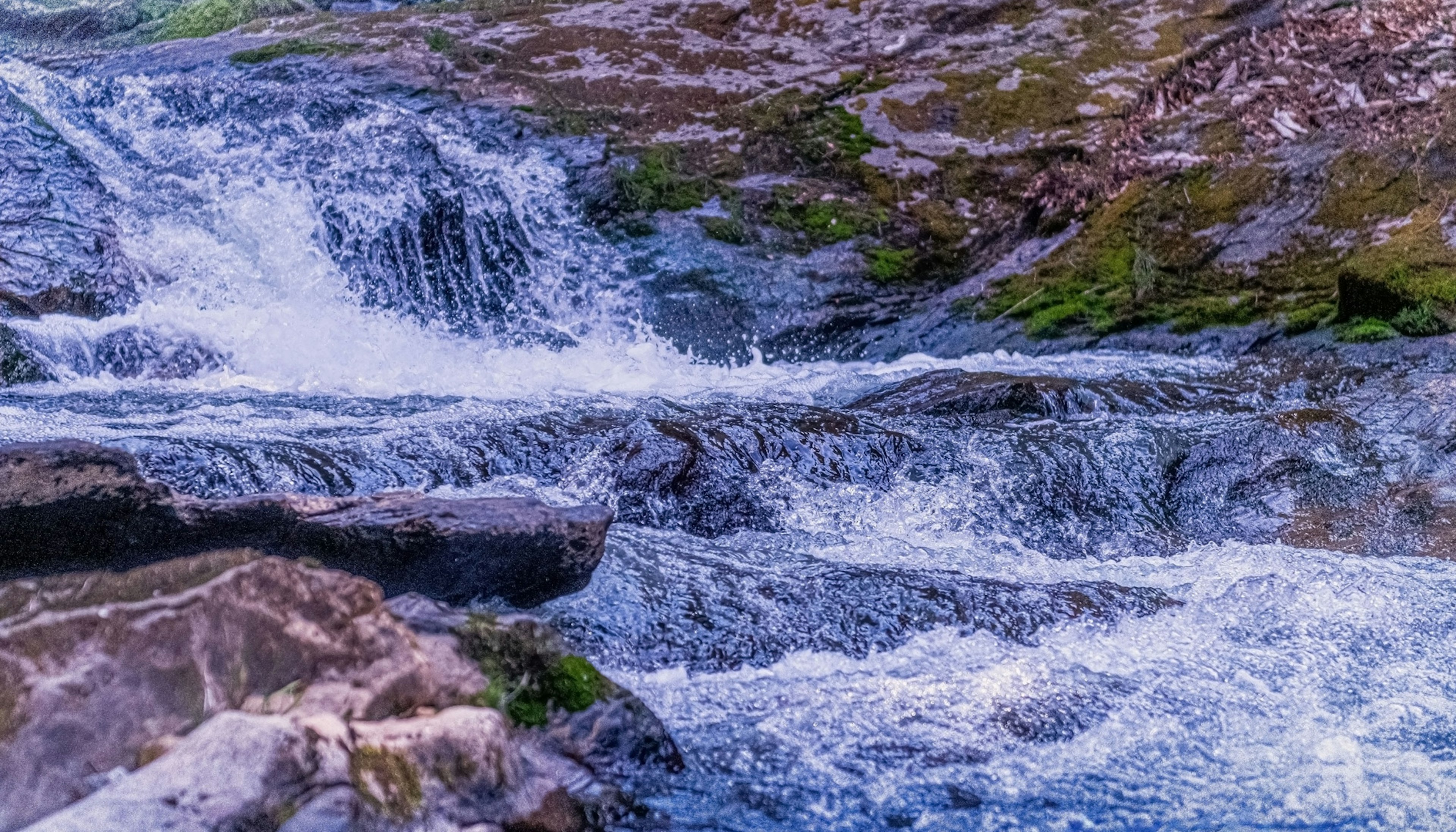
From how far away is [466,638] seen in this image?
2.35m

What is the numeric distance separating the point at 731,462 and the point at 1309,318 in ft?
14.5

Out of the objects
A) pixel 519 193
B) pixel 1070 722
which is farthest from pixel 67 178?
pixel 1070 722

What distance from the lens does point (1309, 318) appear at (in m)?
7.09

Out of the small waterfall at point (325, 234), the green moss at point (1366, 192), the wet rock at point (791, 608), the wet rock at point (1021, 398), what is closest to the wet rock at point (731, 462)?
the wet rock at point (791, 608)

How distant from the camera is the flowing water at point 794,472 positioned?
8.86ft

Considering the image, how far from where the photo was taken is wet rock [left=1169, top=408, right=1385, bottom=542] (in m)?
4.65

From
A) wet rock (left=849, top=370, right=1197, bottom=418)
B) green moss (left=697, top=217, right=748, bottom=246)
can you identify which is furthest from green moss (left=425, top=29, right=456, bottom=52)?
wet rock (left=849, top=370, right=1197, bottom=418)

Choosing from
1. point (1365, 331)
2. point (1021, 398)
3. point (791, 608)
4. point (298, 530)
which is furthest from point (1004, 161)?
point (298, 530)

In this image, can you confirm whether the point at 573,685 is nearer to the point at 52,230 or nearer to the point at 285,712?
the point at 285,712

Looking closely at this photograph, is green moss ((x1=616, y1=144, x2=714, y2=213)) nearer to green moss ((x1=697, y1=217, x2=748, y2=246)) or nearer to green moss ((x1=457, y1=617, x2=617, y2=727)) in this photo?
green moss ((x1=697, y1=217, x2=748, y2=246))

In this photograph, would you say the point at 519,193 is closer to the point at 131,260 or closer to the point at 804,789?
the point at 131,260

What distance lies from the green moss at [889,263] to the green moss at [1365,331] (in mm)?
2764

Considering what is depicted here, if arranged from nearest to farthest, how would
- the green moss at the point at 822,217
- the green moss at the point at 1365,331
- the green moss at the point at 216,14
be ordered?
1. the green moss at the point at 1365,331
2. the green moss at the point at 822,217
3. the green moss at the point at 216,14

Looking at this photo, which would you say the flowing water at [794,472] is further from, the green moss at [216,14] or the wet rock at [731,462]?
the green moss at [216,14]
